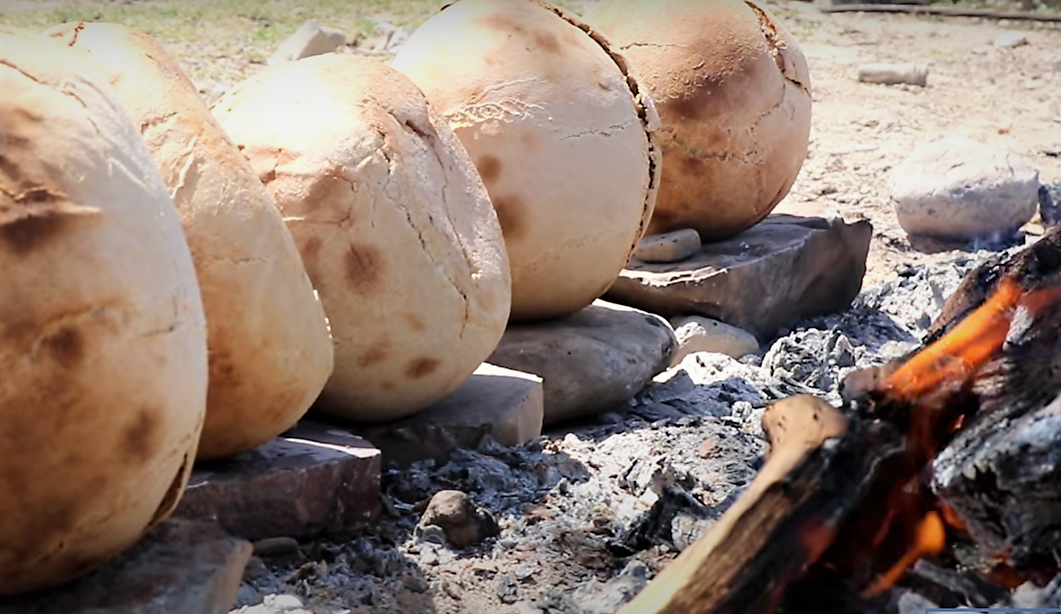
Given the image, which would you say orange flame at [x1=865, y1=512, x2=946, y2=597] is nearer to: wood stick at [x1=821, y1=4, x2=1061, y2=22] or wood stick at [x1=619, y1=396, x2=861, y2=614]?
wood stick at [x1=619, y1=396, x2=861, y2=614]

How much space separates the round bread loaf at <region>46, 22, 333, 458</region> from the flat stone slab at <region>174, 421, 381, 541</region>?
78mm

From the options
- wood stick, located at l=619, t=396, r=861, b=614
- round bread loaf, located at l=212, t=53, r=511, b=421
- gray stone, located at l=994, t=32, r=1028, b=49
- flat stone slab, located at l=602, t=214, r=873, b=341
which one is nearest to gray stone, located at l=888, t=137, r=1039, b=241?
flat stone slab, located at l=602, t=214, r=873, b=341

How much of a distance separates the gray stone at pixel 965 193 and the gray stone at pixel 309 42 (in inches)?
170

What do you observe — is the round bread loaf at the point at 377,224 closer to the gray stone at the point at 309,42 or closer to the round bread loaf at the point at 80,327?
the round bread loaf at the point at 80,327

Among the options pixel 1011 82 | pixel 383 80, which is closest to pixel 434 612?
pixel 383 80

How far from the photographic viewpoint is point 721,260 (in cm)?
559

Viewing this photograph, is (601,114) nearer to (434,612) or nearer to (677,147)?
(677,147)

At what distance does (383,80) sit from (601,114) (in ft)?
2.96

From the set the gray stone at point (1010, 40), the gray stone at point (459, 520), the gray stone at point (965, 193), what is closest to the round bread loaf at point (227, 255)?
the gray stone at point (459, 520)

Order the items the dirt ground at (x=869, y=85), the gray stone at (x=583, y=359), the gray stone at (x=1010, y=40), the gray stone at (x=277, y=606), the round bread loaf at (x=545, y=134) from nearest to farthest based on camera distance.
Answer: the gray stone at (x=277, y=606), the round bread loaf at (x=545, y=134), the gray stone at (x=583, y=359), the dirt ground at (x=869, y=85), the gray stone at (x=1010, y=40)

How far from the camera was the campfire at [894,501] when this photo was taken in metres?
2.37

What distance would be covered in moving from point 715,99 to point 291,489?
2710 millimetres

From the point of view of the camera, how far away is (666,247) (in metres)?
5.55

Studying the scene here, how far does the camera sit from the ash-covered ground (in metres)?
3.16
